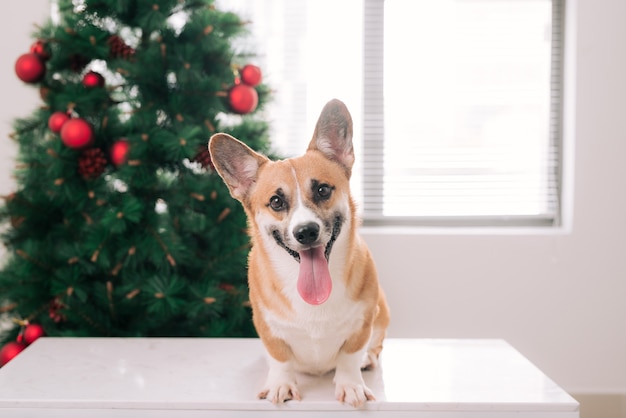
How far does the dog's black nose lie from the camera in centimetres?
131

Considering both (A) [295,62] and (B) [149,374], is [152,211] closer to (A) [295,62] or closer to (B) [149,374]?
(B) [149,374]

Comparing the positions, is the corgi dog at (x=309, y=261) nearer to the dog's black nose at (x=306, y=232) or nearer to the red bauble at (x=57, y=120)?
the dog's black nose at (x=306, y=232)

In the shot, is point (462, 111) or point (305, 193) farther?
point (462, 111)

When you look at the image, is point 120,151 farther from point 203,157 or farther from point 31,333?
point 31,333

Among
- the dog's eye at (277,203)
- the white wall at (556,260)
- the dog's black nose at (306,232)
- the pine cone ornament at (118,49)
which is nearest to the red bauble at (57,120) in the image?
the pine cone ornament at (118,49)

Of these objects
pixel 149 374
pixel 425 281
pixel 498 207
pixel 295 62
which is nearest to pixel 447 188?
pixel 498 207

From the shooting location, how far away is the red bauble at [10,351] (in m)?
1.99

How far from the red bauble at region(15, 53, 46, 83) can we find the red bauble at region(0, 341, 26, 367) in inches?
33.7

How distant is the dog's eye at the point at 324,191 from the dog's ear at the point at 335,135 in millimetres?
104

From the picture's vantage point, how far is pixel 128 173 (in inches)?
74.8

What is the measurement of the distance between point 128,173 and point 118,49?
400 mm

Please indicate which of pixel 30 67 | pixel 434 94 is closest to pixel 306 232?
pixel 30 67

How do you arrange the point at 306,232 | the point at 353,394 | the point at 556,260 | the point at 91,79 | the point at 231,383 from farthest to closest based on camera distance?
the point at 556,260 → the point at 91,79 → the point at 231,383 → the point at 353,394 → the point at 306,232

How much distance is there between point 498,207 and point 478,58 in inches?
25.3
